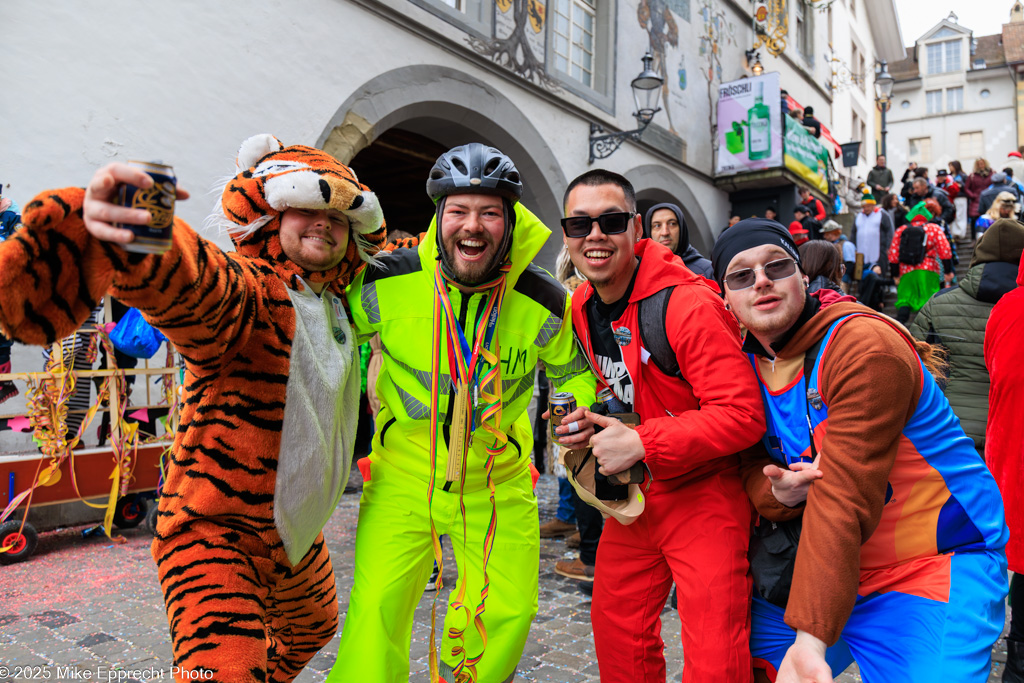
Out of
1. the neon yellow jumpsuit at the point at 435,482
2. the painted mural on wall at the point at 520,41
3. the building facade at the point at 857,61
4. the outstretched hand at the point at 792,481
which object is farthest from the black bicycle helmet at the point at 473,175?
the building facade at the point at 857,61

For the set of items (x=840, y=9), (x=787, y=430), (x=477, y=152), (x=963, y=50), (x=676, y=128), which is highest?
(x=963, y=50)

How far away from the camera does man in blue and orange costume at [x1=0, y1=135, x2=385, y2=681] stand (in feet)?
4.96

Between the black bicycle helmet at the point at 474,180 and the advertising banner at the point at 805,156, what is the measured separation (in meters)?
13.8

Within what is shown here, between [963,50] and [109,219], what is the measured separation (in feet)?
197

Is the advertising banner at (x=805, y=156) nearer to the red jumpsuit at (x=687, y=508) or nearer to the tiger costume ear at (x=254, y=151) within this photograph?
the red jumpsuit at (x=687, y=508)

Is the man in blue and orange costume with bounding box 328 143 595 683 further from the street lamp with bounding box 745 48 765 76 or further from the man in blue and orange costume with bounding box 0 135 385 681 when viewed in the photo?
the street lamp with bounding box 745 48 765 76

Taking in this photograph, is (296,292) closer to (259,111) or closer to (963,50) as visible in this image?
(259,111)

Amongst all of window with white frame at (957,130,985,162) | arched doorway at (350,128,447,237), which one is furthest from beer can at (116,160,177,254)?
window with white frame at (957,130,985,162)

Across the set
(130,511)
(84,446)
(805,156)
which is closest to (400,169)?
(84,446)

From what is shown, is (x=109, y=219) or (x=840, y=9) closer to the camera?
(x=109, y=219)

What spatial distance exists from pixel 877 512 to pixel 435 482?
4.63 feet

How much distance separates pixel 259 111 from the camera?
263 inches

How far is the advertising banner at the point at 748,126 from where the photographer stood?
14.6 m

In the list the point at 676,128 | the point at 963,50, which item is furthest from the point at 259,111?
the point at 963,50
